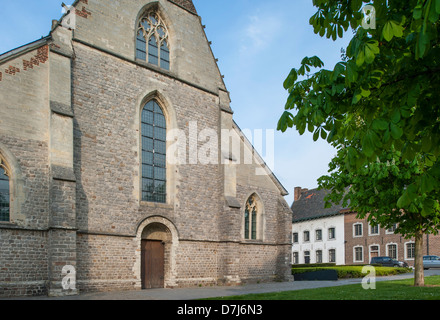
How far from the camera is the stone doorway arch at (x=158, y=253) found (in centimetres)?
1852

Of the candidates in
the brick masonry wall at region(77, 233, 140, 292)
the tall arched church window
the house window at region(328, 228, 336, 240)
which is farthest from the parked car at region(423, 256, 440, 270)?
the tall arched church window

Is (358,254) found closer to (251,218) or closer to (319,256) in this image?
(319,256)

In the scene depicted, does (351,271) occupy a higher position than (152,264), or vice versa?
(152,264)

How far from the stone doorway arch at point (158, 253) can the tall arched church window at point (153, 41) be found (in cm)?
Answer: 765

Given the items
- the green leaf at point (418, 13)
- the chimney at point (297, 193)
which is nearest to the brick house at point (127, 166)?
the green leaf at point (418, 13)

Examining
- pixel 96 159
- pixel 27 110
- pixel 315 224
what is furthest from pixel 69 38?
pixel 315 224

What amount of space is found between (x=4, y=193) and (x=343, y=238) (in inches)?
1437

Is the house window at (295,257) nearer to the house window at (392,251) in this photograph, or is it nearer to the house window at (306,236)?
the house window at (306,236)

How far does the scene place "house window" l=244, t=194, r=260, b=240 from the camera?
23141 mm

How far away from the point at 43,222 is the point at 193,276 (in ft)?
25.2

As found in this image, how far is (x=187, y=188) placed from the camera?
2016 centimetres

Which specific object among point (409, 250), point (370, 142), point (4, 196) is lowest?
point (409, 250)

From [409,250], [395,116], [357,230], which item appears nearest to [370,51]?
[395,116]

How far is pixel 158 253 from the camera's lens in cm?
1906
